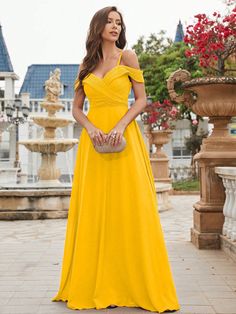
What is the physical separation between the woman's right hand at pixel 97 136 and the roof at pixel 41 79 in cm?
2407

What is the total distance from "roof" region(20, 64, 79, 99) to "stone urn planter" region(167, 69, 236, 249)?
2186 cm

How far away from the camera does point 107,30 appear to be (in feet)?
9.62

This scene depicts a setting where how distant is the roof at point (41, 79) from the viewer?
26750 mm

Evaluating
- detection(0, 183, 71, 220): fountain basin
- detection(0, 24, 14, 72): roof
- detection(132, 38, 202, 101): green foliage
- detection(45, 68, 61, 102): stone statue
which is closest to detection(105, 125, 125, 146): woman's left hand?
detection(0, 183, 71, 220): fountain basin

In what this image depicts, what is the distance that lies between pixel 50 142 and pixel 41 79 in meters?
18.0

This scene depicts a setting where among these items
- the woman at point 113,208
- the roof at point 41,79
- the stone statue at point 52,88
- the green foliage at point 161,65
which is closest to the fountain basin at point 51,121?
the stone statue at point 52,88

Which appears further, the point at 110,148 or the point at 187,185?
the point at 187,185

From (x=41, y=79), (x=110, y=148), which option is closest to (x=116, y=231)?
(x=110, y=148)

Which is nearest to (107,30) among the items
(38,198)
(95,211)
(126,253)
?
(95,211)

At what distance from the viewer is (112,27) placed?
115 inches

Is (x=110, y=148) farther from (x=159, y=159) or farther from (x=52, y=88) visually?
(x=159, y=159)

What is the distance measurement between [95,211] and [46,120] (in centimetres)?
817

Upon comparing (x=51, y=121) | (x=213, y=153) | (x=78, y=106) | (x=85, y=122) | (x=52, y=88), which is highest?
(x=52, y=88)

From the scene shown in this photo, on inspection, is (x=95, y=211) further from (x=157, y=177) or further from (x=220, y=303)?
(x=157, y=177)
